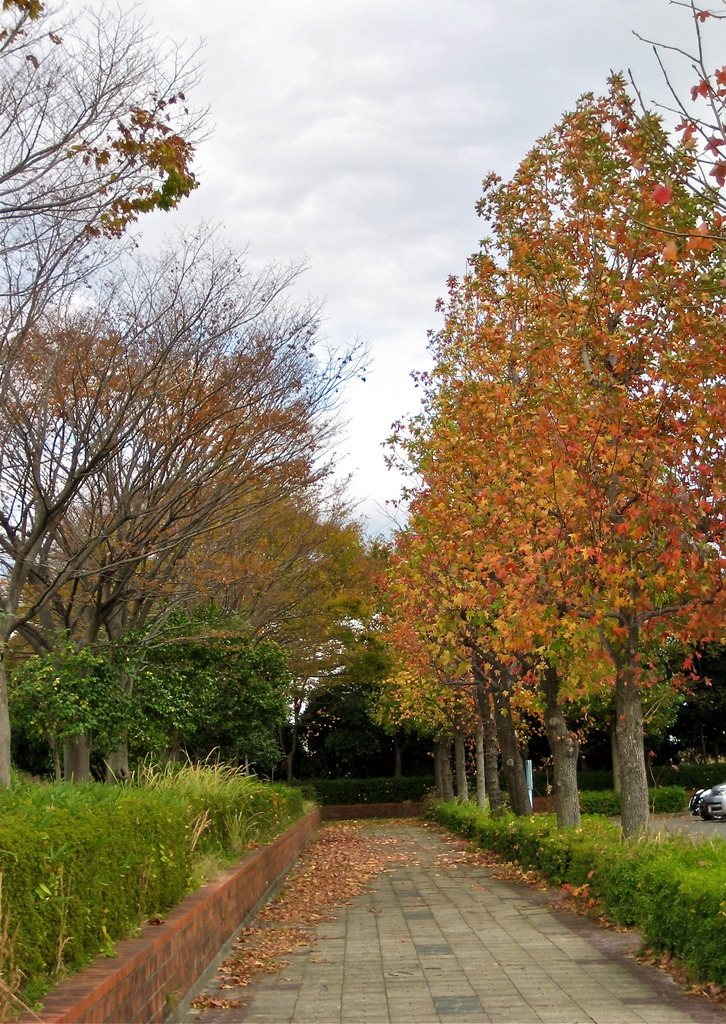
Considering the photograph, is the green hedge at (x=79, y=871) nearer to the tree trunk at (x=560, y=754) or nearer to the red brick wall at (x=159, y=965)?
the red brick wall at (x=159, y=965)

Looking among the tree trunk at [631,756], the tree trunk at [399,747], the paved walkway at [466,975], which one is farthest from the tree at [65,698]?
the tree trunk at [399,747]

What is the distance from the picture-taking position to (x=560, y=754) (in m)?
15.9

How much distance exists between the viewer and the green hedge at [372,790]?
46.9m

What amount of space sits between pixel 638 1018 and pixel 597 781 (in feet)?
132

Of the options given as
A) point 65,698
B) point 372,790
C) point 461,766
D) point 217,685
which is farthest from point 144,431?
point 372,790

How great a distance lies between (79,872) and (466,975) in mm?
4123

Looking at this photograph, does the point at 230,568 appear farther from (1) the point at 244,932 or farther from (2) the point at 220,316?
(1) the point at 244,932

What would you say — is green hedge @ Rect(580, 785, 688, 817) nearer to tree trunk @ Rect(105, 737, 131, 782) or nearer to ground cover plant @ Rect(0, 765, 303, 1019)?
tree trunk @ Rect(105, 737, 131, 782)

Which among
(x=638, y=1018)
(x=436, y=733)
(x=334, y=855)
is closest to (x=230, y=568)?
(x=334, y=855)

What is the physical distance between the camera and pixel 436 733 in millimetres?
38469

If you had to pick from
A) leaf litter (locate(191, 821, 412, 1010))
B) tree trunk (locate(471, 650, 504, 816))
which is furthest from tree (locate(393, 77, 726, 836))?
tree trunk (locate(471, 650, 504, 816))

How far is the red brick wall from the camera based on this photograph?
16.3 ft

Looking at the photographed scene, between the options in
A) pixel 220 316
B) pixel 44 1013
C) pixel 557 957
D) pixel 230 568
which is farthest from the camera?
pixel 230 568

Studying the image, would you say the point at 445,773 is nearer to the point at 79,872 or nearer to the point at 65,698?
the point at 65,698
